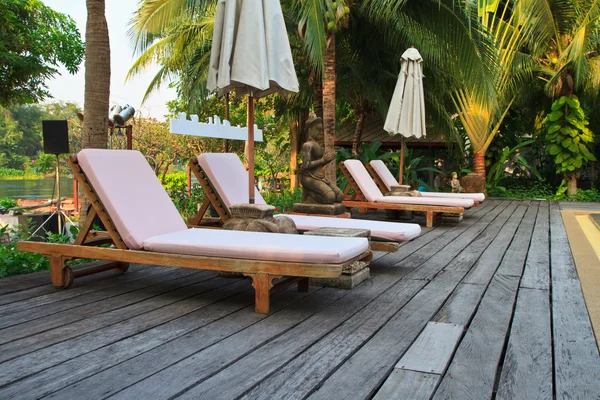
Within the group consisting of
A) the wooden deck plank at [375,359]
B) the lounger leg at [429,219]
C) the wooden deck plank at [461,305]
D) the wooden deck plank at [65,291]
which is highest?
the lounger leg at [429,219]

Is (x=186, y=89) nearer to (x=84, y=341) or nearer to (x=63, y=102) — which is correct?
(x=84, y=341)

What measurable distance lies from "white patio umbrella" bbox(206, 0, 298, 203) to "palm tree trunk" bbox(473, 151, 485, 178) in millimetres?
10057

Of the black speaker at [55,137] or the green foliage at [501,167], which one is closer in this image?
the black speaker at [55,137]

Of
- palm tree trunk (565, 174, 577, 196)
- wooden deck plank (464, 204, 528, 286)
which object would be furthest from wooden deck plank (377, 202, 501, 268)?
palm tree trunk (565, 174, 577, 196)

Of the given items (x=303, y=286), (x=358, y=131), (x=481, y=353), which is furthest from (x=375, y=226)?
(x=358, y=131)

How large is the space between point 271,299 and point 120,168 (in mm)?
1490

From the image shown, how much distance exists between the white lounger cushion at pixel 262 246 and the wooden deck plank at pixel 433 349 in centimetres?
67

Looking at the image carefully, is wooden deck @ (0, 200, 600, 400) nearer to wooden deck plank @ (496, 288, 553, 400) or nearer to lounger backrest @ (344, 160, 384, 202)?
wooden deck plank @ (496, 288, 553, 400)

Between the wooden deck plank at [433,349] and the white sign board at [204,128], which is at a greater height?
the white sign board at [204,128]

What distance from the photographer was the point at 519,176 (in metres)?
15.3

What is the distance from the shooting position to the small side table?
388 centimetres

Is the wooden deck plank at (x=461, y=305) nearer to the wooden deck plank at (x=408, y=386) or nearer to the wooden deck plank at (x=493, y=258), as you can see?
the wooden deck plank at (x=493, y=258)

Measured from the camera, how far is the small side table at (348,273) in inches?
153

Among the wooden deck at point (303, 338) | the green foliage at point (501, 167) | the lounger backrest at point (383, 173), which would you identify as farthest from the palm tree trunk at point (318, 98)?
the wooden deck at point (303, 338)
